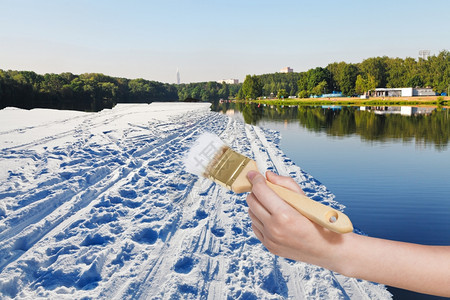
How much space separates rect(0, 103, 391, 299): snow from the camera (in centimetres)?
330

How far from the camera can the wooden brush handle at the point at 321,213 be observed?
3.62ft

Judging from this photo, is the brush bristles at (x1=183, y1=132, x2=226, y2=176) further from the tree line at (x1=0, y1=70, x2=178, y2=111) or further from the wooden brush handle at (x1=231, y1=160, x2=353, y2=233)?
the tree line at (x1=0, y1=70, x2=178, y2=111)

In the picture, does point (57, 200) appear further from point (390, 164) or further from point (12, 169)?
point (390, 164)

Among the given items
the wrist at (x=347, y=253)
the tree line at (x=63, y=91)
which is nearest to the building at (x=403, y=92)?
the tree line at (x=63, y=91)

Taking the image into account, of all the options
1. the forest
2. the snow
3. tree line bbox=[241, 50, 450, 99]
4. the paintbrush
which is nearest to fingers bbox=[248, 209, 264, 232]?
the paintbrush

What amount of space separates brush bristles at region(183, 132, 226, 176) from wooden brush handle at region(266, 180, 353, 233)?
566mm

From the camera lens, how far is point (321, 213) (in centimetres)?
116

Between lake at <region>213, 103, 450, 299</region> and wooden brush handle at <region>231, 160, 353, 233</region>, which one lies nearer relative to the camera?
A: wooden brush handle at <region>231, 160, 353, 233</region>

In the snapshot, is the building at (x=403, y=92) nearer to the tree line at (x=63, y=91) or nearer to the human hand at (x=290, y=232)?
the tree line at (x=63, y=91)

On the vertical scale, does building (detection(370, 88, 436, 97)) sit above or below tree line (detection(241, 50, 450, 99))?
below

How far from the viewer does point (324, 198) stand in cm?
673

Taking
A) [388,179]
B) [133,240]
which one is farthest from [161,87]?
[133,240]

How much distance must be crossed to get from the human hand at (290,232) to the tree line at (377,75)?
103618 mm

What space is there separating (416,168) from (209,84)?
581 ft
